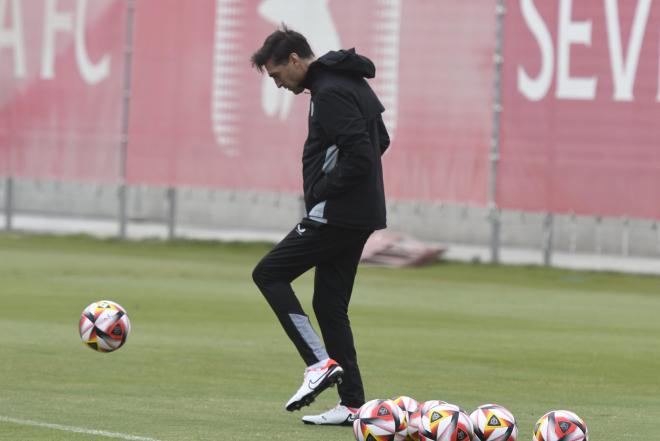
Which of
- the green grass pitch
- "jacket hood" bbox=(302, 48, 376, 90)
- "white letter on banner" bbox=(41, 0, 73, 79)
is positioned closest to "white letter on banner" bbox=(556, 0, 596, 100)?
the green grass pitch

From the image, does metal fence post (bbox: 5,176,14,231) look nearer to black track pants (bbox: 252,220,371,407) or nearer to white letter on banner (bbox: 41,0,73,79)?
white letter on banner (bbox: 41,0,73,79)

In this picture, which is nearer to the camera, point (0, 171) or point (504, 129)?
point (504, 129)

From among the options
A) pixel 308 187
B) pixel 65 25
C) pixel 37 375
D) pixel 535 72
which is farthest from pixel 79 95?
pixel 308 187

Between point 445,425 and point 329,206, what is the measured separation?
1787 mm

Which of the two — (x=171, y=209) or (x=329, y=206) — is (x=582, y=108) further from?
(x=329, y=206)

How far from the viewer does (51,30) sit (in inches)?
1126

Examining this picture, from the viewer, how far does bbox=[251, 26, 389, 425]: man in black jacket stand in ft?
31.1

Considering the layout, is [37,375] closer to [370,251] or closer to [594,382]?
[594,382]

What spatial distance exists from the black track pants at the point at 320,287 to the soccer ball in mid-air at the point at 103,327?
2.25 m

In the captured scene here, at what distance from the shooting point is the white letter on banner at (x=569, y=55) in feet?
76.6

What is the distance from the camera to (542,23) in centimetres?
2375

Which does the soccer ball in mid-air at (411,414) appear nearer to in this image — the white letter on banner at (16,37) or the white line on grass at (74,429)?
the white line on grass at (74,429)

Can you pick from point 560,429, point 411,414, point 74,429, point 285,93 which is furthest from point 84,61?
point 560,429

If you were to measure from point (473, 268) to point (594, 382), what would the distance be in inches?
481
